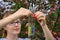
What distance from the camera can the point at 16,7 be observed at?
18.4 ft

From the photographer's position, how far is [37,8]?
552 centimetres

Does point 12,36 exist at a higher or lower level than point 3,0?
lower

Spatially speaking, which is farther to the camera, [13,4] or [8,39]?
[13,4]

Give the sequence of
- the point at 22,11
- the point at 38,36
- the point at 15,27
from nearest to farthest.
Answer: the point at 22,11, the point at 15,27, the point at 38,36

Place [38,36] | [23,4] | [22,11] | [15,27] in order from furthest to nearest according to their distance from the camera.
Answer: [23,4] < [38,36] < [15,27] < [22,11]

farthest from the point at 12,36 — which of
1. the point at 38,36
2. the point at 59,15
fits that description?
the point at 59,15

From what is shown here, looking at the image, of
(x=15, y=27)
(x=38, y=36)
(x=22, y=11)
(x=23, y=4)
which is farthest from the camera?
(x=23, y=4)

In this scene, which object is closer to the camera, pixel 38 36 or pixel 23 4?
pixel 38 36

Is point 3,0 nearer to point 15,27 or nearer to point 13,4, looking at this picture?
point 13,4

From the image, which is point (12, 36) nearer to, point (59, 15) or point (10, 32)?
point (10, 32)

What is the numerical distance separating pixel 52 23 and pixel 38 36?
1.30ft

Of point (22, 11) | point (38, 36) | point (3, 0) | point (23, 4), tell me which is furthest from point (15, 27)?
point (3, 0)

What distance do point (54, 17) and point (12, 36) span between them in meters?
2.04

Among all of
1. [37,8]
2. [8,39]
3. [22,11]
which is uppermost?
[37,8]
